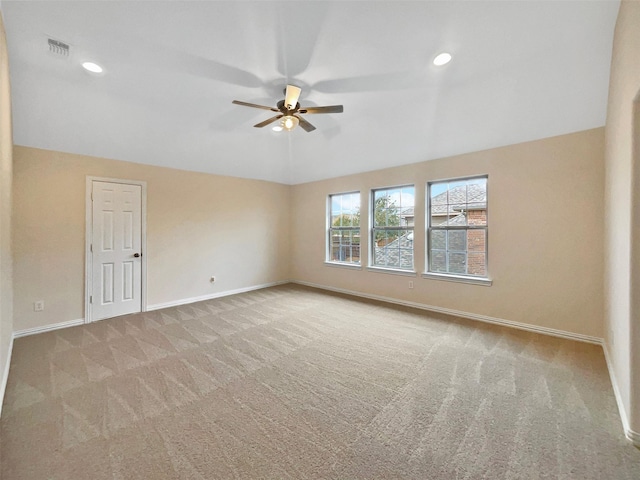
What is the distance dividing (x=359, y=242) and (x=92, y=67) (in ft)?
15.2

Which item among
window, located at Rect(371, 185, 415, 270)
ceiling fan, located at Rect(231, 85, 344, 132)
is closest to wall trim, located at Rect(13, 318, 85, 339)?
ceiling fan, located at Rect(231, 85, 344, 132)

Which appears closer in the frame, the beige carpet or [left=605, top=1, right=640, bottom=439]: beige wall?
the beige carpet

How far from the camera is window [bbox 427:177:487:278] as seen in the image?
4.00 meters

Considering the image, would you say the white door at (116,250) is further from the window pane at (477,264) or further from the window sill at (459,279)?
the window pane at (477,264)

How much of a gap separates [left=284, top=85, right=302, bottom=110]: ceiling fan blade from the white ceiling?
0.35 metres

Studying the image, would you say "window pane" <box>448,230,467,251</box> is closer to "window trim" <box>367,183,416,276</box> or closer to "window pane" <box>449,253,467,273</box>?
"window pane" <box>449,253,467,273</box>

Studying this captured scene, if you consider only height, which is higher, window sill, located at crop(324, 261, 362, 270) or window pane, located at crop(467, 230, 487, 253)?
window pane, located at crop(467, 230, 487, 253)

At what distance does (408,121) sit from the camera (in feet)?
12.2

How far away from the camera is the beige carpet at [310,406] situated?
1.53 meters

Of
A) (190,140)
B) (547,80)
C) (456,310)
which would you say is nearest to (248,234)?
(190,140)

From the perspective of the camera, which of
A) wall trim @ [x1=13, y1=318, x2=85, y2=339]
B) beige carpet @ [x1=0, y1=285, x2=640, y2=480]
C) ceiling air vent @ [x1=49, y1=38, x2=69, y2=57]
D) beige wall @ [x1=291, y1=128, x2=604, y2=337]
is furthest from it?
wall trim @ [x1=13, y1=318, x2=85, y2=339]

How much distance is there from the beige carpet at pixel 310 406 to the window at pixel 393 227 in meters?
1.68

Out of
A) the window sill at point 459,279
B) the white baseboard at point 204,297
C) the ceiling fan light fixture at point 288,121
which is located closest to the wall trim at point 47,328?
the white baseboard at point 204,297

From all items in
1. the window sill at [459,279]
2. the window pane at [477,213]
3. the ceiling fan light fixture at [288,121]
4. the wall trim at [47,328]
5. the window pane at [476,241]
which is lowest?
the wall trim at [47,328]
